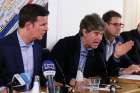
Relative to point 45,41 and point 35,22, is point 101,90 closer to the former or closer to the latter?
point 35,22

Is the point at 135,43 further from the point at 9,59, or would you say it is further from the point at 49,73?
the point at 49,73

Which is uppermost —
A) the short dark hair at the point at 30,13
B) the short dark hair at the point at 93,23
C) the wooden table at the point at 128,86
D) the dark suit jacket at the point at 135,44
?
the short dark hair at the point at 30,13

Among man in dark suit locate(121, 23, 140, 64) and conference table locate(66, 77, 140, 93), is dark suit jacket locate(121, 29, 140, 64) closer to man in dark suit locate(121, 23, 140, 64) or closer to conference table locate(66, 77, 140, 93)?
man in dark suit locate(121, 23, 140, 64)

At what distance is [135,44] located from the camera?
4.02 m

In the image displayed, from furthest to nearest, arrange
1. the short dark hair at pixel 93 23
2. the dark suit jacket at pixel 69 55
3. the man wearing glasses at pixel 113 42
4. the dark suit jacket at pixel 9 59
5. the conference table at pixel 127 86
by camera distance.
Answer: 1. the man wearing glasses at pixel 113 42
2. the dark suit jacket at pixel 69 55
3. the short dark hair at pixel 93 23
4. the conference table at pixel 127 86
5. the dark suit jacket at pixel 9 59

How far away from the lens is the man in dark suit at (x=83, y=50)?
9.26 feet

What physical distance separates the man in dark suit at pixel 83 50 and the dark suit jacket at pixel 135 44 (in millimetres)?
954

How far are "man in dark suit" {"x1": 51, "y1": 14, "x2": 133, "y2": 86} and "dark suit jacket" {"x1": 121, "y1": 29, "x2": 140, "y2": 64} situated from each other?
0.95 metres

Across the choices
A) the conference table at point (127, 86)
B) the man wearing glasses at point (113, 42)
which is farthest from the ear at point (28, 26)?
the man wearing glasses at point (113, 42)

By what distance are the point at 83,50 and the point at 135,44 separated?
123cm

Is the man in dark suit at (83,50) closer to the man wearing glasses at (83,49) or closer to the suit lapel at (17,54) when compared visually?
the man wearing glasses at (83,49)

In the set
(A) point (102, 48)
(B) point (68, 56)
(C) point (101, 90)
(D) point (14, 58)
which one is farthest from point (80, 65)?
(D) point (14, 58)

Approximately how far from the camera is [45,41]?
309 cm

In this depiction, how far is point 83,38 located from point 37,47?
563 mm
